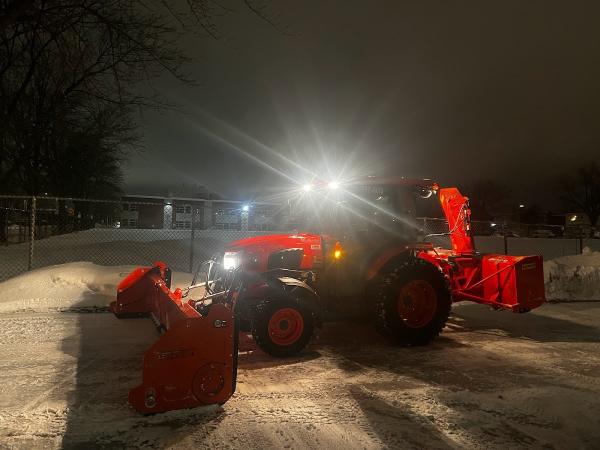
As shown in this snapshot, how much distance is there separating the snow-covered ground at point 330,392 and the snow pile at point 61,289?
2.80 ft

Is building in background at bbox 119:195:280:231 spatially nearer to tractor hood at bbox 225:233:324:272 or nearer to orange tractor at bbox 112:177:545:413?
tractor hood at bbox 225:233:324:272

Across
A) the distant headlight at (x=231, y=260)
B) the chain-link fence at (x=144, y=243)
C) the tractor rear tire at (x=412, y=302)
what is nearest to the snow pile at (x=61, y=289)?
the chain-link fence at (x=144, y=243)

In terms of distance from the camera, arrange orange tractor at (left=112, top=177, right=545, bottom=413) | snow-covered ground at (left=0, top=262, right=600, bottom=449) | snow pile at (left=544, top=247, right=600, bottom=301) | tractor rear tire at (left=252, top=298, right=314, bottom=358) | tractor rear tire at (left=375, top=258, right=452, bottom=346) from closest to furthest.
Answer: snow-covered ground at (left=0, top=262, right=600, bottom=449), tractor rear tire at (left=252, top=298, right=314, bottom=358), orange tractor at (left=112, top=177, right=545, bottom=413), tractor rear tire at (left=375, top=258, right=452, bottom=346), snow pile at (left=544, top=247, right=600, bottom=301)

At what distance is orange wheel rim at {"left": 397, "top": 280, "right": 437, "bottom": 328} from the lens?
6.38 m

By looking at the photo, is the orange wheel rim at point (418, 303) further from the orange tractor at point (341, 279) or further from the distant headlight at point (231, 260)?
the distant headlight at point (231, 260)

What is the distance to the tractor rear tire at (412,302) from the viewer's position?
6102 mm

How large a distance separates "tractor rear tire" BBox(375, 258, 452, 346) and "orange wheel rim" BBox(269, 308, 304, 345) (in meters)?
1.22

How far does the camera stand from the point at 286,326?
5516 millimetres

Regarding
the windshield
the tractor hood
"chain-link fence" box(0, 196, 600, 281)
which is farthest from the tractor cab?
"chain-link fence" box(0, 196, 600, 281)

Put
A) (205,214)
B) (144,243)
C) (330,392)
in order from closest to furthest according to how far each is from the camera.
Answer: (330,392) → (144,243) → (205,214)

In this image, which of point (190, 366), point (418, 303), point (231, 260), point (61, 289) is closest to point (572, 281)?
point (418, 303)

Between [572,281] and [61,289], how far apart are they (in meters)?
11.6

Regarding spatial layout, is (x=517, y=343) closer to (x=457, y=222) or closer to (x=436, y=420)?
(x=457, y=222)

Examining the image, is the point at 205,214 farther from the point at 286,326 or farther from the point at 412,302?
the point at 286,326
